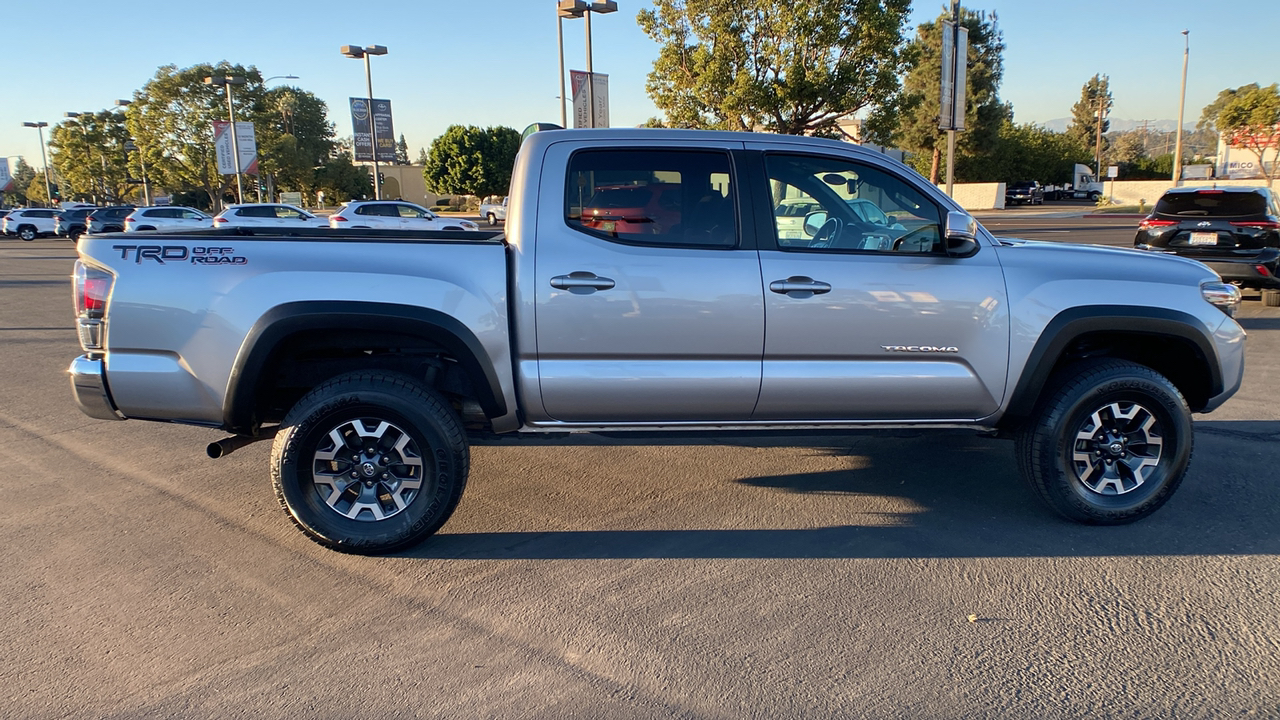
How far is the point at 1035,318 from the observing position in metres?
4.12

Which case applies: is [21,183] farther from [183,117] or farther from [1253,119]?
[1253,119]

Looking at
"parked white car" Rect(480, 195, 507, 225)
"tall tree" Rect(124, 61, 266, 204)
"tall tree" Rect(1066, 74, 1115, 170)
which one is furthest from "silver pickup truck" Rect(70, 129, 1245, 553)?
"tall tree" Rect(1066, 74, 1115, 170)

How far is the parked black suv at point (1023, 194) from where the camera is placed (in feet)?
186

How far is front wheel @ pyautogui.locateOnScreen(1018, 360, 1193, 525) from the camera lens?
13.7ft

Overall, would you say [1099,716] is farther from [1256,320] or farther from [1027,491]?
[1256,320]

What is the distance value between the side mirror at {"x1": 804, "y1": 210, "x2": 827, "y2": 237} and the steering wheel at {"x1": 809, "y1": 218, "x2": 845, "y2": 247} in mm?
17

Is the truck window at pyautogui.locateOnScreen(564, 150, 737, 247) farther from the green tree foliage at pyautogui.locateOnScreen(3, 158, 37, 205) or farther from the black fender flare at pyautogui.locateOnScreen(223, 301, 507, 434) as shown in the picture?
the green tree foliage at pyautogui.locateOnScreen(3, 158, 37, 205)

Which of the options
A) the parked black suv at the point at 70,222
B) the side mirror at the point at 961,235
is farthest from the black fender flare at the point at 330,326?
the parked black suv at the point at 70,222

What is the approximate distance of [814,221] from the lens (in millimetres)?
4410

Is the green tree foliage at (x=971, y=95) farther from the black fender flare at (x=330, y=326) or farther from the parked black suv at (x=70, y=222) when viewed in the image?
the black fender flare at (x=330, y=326)

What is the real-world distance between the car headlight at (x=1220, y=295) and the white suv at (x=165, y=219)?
3213 centimetres

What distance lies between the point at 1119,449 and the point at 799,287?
6.22ft

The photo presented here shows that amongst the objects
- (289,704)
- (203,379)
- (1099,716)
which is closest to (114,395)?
(203,379)

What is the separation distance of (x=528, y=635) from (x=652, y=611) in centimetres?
52
